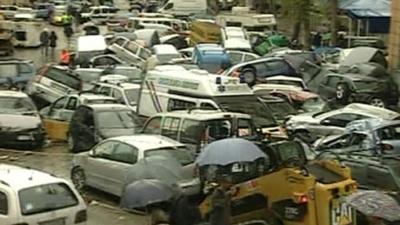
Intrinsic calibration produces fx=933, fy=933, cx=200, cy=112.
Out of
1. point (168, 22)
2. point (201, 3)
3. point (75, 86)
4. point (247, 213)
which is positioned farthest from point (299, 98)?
point (201, 3)

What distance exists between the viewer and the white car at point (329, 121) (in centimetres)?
2316

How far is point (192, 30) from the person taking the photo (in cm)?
4688

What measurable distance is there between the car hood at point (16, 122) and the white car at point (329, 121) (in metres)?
6.51

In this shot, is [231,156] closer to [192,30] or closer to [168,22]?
[192,30]

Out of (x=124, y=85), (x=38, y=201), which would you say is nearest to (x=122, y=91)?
(x=124, y=85)

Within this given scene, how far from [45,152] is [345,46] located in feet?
90.6

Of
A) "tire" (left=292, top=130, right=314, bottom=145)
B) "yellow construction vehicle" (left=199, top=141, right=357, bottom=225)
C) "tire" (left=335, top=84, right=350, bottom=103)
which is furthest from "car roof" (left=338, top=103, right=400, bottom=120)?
"yellow construction vehicle" (left=199, top=141, right=357, bottom=225)

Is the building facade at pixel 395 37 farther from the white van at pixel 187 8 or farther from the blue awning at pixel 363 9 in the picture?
the white van at pixel 187 8

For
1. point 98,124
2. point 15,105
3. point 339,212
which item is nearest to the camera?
point 339,212

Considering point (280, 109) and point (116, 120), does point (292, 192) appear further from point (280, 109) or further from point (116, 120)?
point (280, 109)

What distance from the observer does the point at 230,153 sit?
14117 millimetres

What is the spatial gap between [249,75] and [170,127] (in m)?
12.7

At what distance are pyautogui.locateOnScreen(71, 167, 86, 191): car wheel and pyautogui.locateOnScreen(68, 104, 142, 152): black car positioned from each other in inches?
120

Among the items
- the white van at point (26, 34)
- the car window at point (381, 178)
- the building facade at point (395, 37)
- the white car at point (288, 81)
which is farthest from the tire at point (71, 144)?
the white van at point (26, 34)
